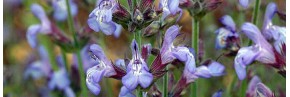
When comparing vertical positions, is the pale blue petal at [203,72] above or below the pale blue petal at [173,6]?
below

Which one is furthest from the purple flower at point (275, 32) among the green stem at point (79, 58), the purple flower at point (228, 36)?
the green stem at point (79, 58)

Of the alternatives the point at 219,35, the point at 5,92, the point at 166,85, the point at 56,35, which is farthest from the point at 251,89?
the point at 5,92

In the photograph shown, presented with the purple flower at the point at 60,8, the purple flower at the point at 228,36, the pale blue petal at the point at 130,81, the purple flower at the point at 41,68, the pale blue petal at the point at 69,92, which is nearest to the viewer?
the pale blue petal at the point at 130,81

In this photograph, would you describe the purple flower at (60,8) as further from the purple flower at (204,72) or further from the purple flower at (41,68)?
the purple flower at (204,72)

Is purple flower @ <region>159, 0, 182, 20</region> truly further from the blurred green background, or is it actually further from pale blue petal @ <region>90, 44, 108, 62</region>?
pale blue petal @ <region>90, 44, 108, 62</region>

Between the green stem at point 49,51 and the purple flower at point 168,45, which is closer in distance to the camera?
the purple flower at point 168,45
